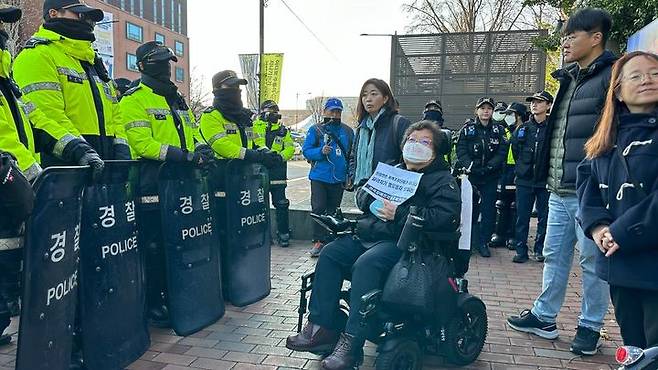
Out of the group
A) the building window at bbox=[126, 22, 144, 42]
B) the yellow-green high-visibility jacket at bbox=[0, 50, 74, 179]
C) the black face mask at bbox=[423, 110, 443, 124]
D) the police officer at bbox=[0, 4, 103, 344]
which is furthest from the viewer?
the building window at bbox=[126, 22, 144, 42]

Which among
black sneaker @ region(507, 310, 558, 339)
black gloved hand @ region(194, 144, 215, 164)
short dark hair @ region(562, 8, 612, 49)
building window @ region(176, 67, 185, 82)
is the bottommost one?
black sneaker @ region(507, 310, 558, 339)

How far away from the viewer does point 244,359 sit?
3.34 m

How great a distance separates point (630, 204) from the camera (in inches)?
88.4

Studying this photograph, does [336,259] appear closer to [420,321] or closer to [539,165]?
[420,321]

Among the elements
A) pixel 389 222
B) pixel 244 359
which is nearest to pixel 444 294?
pixel 389 222

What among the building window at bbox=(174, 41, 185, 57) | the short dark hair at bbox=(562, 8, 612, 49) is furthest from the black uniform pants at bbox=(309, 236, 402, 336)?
the building window at bbox=(174, 41, 185, 57)

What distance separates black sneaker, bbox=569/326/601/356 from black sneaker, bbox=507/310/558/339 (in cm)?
28

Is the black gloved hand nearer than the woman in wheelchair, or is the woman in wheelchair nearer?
the woman in wheelchair

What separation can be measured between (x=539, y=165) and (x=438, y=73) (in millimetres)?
9213

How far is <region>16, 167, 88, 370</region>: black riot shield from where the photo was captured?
7.11ft

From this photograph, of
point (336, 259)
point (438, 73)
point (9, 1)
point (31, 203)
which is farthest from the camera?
point (9, 1)

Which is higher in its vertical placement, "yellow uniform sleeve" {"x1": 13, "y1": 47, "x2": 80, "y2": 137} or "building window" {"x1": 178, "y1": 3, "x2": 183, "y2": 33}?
"building window" {"x1": 178, "y1": 3, "x2": 183, "y2": 33}

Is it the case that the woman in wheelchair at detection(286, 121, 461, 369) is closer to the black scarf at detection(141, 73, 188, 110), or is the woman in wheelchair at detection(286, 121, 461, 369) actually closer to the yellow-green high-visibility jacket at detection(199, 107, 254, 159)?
the yellow-green high-visibility jacket at detection(199, 107, 254, 159)

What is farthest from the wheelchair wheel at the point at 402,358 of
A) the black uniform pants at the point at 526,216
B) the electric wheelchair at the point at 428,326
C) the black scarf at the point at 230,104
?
the black uniform pants at the point at 526,216
